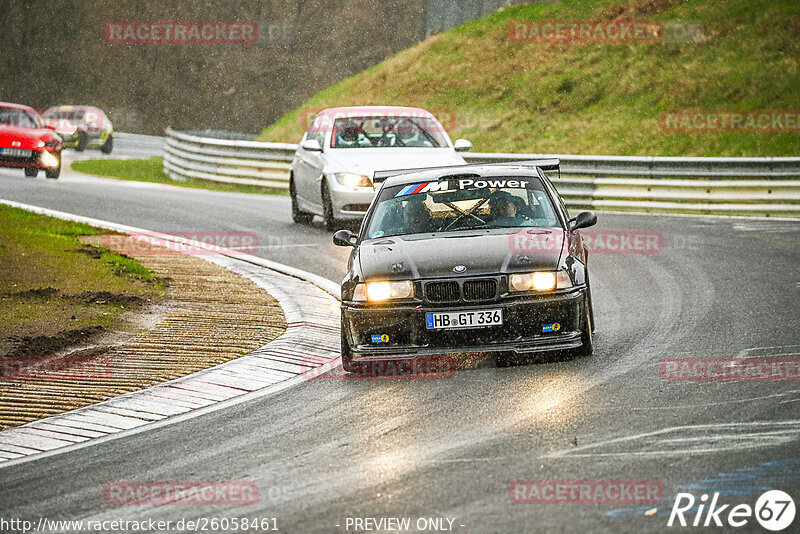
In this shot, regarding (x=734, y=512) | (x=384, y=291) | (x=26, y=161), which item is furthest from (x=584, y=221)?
(x=26, y=161)

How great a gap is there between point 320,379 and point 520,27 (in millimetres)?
31215

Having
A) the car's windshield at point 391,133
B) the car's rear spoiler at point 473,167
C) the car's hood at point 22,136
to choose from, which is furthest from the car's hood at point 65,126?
the car's rear spoiler at point 473,167

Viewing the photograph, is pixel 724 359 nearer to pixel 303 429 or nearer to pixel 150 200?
pixel 303 429

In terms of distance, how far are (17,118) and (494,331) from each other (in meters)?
20.8

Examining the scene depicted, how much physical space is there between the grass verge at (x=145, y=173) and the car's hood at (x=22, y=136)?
10.3 ft

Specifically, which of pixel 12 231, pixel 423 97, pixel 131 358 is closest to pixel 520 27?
pixel 423 97

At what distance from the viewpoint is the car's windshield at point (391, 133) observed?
728 inches

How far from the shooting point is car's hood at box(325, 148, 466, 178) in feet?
57.1

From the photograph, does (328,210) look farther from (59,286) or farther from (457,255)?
(457,255)

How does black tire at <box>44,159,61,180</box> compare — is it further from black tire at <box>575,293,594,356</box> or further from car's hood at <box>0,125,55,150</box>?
black tire at <box>575,293,594,356</box>

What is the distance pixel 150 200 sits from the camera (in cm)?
2323

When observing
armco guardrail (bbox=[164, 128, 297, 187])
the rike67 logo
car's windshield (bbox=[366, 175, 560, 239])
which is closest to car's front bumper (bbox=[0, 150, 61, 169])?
armco guardrail (bbox=[164, 128, 297, 187])

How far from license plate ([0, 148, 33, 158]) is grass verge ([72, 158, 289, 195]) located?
3260 mm

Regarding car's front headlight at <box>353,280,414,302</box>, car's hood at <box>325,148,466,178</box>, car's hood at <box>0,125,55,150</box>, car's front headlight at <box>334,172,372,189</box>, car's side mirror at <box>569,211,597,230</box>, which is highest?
car's hood at <box>0,125,55,150</box>
